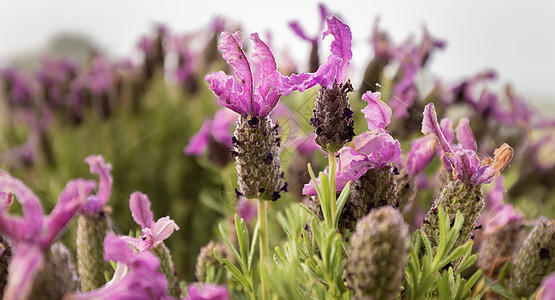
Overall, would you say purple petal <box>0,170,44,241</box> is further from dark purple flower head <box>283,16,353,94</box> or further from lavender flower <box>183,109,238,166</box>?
lavender flower <box>183,109,238,166</box>

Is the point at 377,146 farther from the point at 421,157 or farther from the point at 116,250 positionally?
the point at 116,250

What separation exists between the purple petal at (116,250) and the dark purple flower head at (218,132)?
522mm

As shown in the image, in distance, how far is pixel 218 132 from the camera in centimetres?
92

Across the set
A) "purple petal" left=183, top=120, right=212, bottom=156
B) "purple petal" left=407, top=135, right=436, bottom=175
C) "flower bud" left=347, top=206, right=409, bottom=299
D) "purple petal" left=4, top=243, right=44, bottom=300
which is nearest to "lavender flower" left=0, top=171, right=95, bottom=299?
"purple petal" left=4, top=243, right=44, bottom=300

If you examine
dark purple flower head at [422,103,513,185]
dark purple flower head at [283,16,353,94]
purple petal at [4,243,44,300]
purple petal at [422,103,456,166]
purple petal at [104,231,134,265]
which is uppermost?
dark purple flower head at [283,16,353,94]

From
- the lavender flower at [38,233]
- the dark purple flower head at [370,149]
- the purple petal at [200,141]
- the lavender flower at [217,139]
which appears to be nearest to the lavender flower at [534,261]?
the dark purple flower head at [370,149]

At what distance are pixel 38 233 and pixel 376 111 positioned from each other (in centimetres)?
30

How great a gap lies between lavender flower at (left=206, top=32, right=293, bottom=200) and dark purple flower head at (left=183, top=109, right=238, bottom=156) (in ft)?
1.37

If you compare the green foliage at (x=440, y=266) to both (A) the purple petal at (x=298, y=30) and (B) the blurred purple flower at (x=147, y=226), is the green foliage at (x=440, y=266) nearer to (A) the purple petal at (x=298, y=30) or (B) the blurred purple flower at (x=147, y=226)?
(B) the blurred purple flower at (x=147, y=226)

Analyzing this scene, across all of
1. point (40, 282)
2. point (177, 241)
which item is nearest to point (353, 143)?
point (40, 282)

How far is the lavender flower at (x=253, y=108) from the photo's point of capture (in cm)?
42

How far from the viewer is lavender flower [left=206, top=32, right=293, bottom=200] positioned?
419 mm

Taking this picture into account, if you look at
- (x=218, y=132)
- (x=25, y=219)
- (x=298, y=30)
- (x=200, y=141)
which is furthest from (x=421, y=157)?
(x=200, y=141)

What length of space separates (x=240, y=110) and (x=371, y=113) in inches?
4.8
